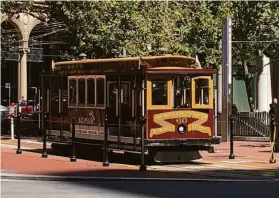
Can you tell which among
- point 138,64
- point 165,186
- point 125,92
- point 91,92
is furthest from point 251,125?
point 165,186

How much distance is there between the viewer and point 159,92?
16.5m

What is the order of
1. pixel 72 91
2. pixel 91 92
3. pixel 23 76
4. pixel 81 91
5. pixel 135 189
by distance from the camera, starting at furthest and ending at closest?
pixel 23 76, pixel 72 91, pixel 81 91, pixel 91 92, pixel 135 189

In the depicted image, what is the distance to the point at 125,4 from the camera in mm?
24859

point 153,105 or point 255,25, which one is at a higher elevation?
point 255,25

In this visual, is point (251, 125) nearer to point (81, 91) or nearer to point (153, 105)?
point (81, 91)

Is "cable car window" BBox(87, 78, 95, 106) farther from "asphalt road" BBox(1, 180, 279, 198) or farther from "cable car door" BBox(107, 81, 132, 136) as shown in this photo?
"asphalt road" BBox(1, 180, 279, 198)

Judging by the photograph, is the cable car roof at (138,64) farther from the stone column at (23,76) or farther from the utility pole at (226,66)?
the stone column at (23,76)

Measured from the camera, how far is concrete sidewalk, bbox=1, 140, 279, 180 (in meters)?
13.6

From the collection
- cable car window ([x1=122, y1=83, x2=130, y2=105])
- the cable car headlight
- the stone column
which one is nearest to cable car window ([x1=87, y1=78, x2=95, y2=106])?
cable car window ([x1=122, y1=83, x2=130, y2=105])

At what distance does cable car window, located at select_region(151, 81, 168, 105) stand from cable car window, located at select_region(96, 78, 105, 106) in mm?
1983

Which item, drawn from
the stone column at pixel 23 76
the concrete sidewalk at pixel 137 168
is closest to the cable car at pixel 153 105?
the concrete sidewalk at pixel 137 168

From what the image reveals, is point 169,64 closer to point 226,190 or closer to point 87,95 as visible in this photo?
point 87,95

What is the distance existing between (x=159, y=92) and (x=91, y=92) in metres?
2.72

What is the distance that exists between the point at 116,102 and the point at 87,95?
144 cm
